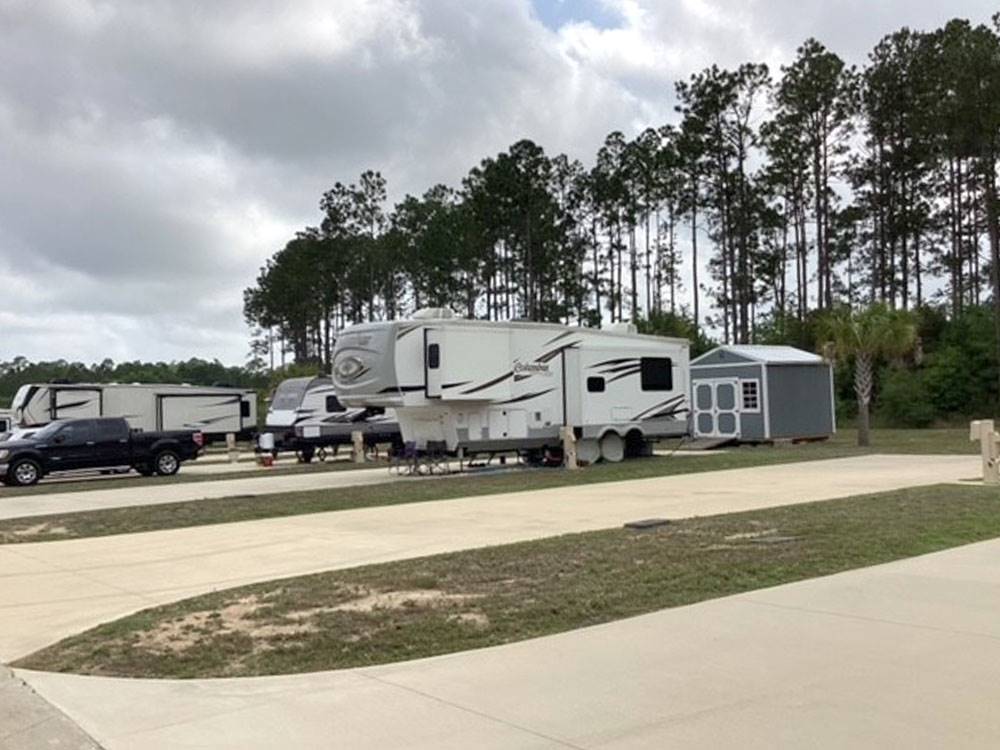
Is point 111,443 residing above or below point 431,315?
below

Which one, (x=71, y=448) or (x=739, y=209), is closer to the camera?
(x=71, y=448)

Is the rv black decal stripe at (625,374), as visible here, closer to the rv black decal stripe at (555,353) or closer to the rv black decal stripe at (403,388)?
the rv black decal stripe at (555,353)

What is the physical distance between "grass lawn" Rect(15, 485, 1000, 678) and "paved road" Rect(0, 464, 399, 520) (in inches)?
374

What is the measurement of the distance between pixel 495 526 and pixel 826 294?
40.5 metres

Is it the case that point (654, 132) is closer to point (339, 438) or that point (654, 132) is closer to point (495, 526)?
point (339, 438)

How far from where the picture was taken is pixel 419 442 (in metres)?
21.8

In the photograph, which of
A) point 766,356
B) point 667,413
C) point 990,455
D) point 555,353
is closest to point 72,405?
A: point 555,353

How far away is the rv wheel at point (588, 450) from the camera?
76.0 feet

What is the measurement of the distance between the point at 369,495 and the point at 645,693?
39.5 ft

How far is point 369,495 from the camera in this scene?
16.8 metres

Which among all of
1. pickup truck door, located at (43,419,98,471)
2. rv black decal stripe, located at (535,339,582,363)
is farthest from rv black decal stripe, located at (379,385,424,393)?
pickup truck door, located at (43,419,98,471)

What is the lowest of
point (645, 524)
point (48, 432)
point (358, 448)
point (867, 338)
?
point (645, 524)

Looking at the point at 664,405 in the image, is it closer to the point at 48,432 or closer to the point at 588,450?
the point at 588,450

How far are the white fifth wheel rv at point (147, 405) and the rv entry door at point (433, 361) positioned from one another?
1778cm
